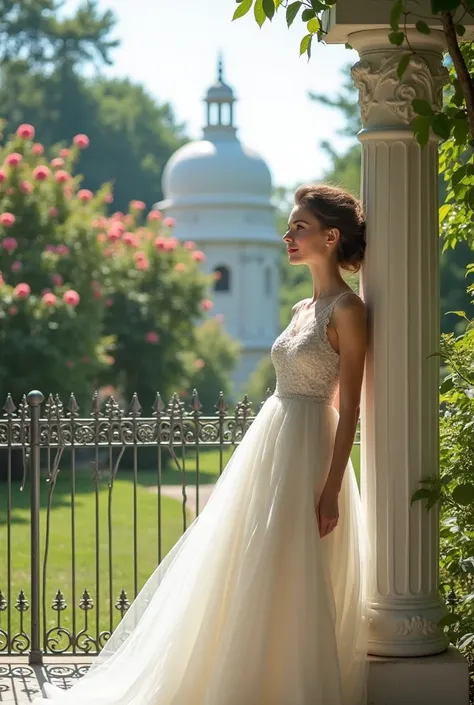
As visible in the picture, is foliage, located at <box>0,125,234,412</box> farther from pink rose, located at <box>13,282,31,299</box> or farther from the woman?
the woman

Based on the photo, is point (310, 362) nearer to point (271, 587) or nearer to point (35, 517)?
point (271, 587)

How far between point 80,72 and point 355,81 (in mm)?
54916

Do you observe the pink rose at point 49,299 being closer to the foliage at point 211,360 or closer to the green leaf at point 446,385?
the foliage at point 211,360

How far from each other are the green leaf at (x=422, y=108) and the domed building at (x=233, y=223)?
39.1 meters

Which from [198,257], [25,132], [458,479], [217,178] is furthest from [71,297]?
[217,178]

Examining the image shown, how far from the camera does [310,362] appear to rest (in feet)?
17.0

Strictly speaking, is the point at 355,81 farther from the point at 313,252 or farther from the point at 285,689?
the point at 285,689

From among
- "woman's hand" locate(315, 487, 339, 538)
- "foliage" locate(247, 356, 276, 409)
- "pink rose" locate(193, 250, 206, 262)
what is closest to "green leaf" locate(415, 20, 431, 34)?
"woman's hand" locate(315, 487, 339, 538)

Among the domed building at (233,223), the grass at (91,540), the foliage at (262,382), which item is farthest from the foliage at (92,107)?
the grass at (91,540)

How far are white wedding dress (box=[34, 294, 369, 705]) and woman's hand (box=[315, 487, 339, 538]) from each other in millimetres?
32

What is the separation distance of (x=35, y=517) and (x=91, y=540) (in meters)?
6.79

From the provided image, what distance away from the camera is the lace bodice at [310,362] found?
517 centimetres

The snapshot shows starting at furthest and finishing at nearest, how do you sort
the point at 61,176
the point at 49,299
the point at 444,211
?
the point at 61,176, the point at 49,299, the point at 444,211

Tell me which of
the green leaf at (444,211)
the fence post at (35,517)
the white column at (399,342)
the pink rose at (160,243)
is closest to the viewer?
the white column at (399,342)
